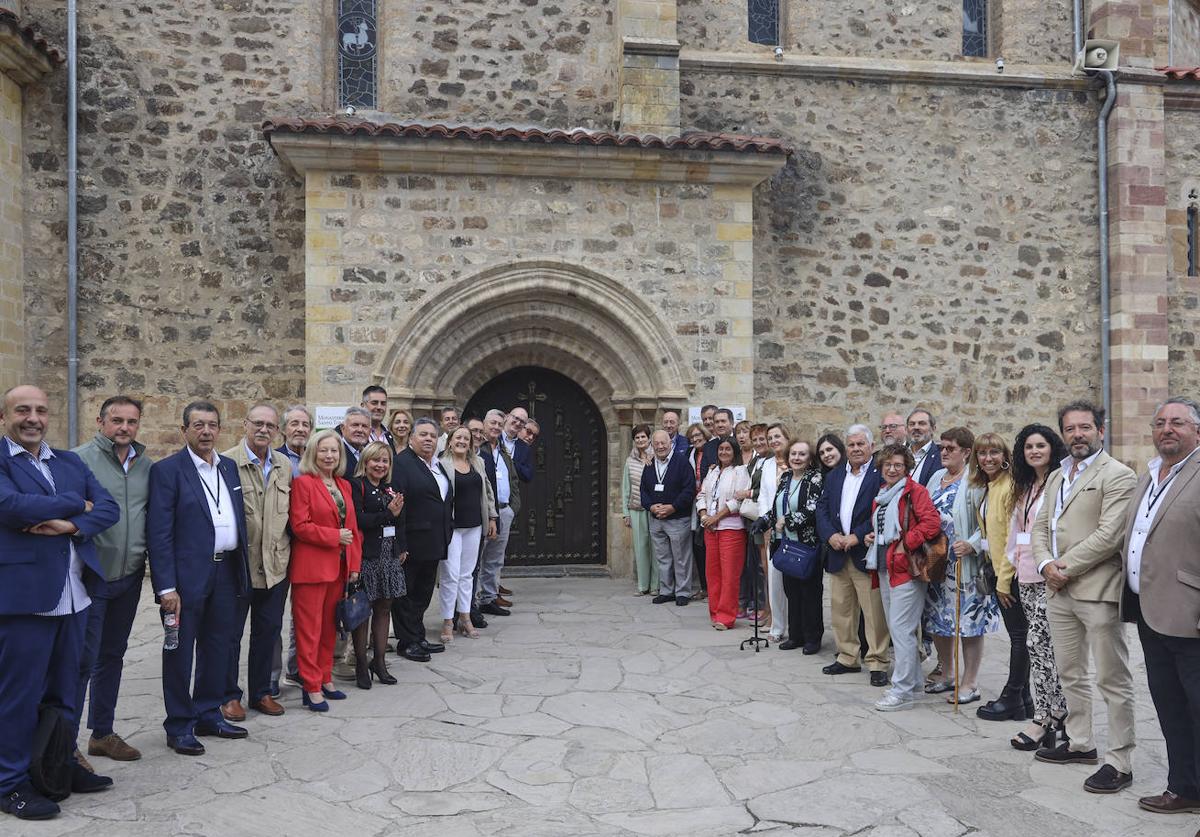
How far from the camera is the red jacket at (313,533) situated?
521 cm

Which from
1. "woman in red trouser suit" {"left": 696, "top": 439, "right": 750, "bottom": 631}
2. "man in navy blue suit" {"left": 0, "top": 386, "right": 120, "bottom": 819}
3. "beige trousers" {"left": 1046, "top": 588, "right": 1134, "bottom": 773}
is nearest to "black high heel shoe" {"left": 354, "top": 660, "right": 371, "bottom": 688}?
"man in navy blue suit" {"left": 0, "top": 386, "right": 120, "bottom": 819}

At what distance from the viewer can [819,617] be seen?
22.6 feet

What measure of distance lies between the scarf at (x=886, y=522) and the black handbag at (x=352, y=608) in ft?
10.0

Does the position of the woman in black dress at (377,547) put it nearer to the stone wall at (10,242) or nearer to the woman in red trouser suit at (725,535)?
the woman in red trouser suit at (725,535)

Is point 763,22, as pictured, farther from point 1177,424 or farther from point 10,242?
point 1177,424

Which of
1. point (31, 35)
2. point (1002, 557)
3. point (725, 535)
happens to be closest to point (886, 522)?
point (1002, 557)

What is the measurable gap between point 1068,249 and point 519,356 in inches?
254

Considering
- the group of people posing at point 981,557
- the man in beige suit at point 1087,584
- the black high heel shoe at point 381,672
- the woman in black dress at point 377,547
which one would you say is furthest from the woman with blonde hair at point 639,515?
the man in beige suit at point 1087,584

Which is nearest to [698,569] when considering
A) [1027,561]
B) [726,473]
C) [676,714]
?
[726,473]

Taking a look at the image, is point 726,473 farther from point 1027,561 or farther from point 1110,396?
point 1110,396

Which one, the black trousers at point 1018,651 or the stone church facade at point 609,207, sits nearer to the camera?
the black trousers at point 1018,651

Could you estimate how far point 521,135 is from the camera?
8984 mm

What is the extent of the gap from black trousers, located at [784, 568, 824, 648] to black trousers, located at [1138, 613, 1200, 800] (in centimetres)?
276

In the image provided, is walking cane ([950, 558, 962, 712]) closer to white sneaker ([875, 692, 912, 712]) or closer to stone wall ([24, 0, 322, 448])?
white sneaker ([875, 692, 912, 712])
